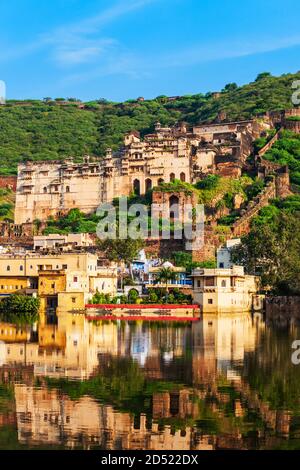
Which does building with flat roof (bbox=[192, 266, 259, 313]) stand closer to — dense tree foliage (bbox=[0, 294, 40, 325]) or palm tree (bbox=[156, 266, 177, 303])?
palm tree (bbox=[156, 266, 177, 303])

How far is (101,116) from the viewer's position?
6048 inches

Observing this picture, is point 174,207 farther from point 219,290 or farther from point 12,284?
point 219,290

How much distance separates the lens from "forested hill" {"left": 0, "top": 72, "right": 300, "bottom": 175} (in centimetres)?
12488

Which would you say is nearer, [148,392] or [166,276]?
[148,392]

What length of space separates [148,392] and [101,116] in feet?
430

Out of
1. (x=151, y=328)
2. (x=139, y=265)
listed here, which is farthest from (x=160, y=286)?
(x=151, y=328)

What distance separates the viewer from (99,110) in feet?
521

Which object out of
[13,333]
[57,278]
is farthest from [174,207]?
[13,333]

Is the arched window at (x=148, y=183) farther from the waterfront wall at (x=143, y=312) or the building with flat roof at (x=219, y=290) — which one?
the waterfront wall at (x=143, y=312)

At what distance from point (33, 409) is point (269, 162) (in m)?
72.8

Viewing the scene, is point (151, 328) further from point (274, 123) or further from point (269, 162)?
point (274, 123)

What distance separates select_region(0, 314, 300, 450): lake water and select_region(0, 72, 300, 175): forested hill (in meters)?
77.0

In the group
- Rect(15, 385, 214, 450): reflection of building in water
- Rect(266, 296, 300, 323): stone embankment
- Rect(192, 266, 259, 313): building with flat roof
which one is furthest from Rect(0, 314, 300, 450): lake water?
Rect(266, 296, 300, 323): stone embankment

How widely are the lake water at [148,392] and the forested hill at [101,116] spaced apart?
253 ft
